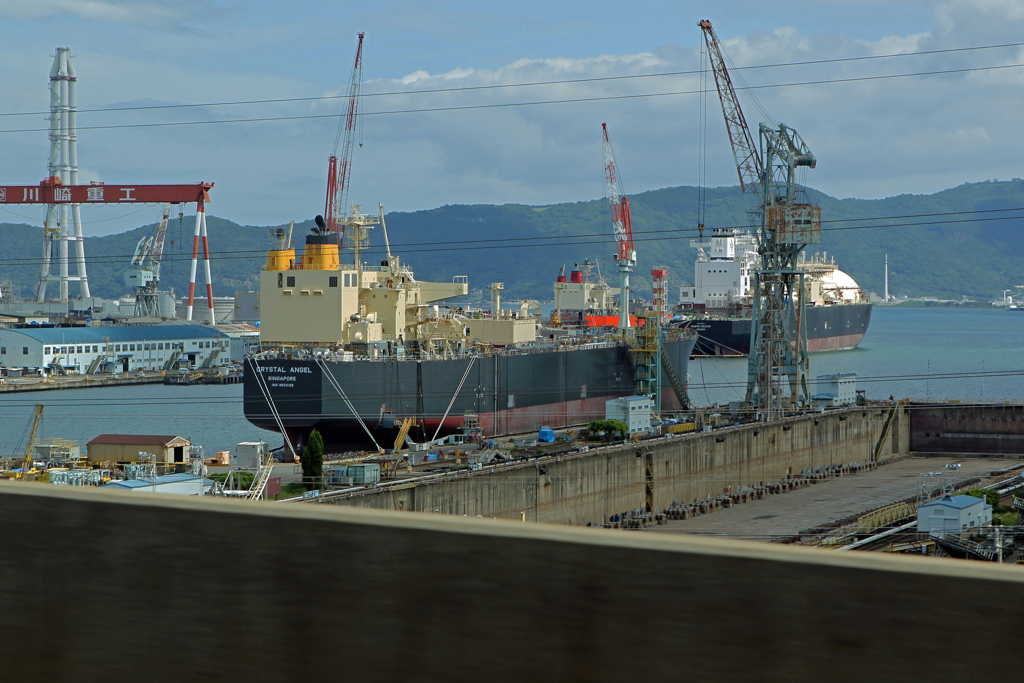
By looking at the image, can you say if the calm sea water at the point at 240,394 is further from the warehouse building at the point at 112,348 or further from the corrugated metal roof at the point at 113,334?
the corrugated metal roof at the point at 113,334

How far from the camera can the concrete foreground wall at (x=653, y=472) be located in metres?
16.5

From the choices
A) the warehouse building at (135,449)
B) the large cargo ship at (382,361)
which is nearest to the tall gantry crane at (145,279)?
the large cargo ship at (382,361)

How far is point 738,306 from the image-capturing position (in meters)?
63.9

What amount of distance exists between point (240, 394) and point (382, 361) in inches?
864

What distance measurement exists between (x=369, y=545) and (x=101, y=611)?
2.59ft

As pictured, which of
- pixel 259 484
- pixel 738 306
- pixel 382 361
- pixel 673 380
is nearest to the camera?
pixel 259 484

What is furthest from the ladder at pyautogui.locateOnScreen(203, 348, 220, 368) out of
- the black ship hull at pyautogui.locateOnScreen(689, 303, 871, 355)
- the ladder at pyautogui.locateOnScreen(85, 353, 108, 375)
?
the black ship hull at pyautogui.locateOnScreen(689, 303, 871, 355)

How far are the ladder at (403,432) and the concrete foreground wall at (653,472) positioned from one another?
15.1 ft

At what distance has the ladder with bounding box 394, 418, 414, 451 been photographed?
72.6ft

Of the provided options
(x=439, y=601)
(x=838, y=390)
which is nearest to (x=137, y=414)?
(x=838, y=390)

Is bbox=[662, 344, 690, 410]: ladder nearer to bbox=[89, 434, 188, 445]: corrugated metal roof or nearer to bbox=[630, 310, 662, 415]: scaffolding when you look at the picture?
bbox=[630, 310, 662, 415]: scaffolding

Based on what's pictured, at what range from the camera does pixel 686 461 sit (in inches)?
864

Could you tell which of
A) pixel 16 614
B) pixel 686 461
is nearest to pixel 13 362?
pixel 686 461

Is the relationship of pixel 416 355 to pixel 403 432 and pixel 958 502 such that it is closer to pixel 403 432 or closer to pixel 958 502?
pixel 403 432
